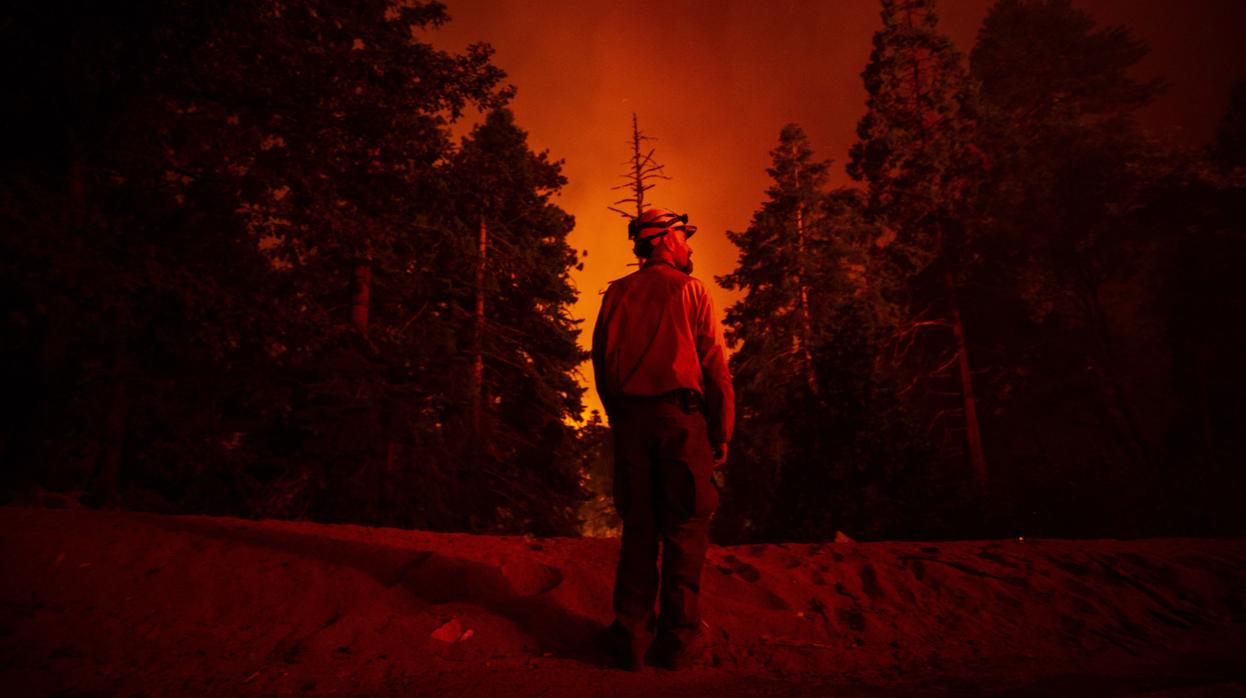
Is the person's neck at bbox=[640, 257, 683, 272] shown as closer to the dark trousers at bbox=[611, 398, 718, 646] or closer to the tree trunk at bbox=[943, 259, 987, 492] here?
the dark trousers at bbox=[611, 398, 718, 646]

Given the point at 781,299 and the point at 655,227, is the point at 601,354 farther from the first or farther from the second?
the point at 781,299

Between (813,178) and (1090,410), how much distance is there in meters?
15.5

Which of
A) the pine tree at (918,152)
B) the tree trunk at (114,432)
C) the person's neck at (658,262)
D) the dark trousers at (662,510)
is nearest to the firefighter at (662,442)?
the dark trousers at (662,510)

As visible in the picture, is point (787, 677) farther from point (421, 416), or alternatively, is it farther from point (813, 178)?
point (813, 178)

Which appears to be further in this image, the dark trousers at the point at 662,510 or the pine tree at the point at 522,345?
the pine tree at the point at 522,345

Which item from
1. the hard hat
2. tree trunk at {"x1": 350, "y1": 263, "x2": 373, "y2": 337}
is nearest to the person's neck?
the hard hat

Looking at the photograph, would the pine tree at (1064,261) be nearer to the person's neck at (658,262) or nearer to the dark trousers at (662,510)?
the person's neck at (658,262)

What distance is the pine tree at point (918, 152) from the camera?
24.6 meters

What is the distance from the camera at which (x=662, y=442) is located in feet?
12.0

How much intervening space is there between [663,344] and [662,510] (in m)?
0.97

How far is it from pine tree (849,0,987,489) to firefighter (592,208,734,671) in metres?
22.9

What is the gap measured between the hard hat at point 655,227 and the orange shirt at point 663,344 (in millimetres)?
297

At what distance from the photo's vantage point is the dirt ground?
3.28m

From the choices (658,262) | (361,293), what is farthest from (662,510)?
(361,293)
